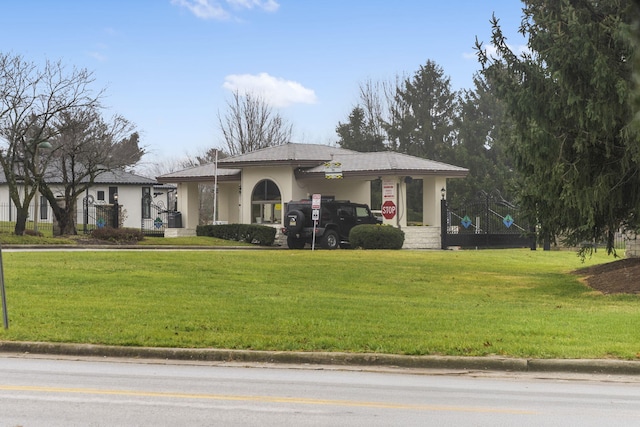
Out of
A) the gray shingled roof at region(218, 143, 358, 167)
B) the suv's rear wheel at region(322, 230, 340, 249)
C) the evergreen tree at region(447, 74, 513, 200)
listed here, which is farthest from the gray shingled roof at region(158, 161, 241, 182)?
the evergreen tree at region(447, 74, 513, 200)

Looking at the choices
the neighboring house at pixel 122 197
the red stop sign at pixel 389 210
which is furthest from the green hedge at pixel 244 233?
the neighboring house at pixel 122 197

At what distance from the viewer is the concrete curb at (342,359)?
9711mm

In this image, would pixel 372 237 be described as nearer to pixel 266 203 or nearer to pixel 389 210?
pixel 389 210

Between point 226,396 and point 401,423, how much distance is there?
6.65 ft

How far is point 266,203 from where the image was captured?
45.6 metres

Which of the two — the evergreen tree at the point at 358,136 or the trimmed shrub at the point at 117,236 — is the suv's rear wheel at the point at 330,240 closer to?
the trimmed shrub at the point at 117,236

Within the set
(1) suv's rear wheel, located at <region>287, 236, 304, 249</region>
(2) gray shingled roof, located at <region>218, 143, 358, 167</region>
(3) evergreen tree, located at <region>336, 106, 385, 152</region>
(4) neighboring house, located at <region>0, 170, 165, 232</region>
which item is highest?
(3) evergreen tree, located at <region>336, 106, 385, 152</region>

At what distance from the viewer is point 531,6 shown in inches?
784

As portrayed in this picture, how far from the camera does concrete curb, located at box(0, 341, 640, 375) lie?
31.9 feet

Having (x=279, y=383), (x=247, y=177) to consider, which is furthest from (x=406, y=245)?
(x=279, y=383)

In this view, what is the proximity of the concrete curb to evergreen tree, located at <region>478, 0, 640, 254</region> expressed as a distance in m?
7.79

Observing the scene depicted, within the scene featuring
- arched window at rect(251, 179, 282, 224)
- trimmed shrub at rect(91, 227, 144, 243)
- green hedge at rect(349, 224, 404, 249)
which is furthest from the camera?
arched window at rect(251, 179, 282, 224)

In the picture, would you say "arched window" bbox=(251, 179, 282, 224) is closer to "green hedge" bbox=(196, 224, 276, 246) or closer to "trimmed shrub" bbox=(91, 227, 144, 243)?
"green hedge" bbox=(196, 224, 276, 246)

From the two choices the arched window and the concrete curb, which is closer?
the concrete curb
